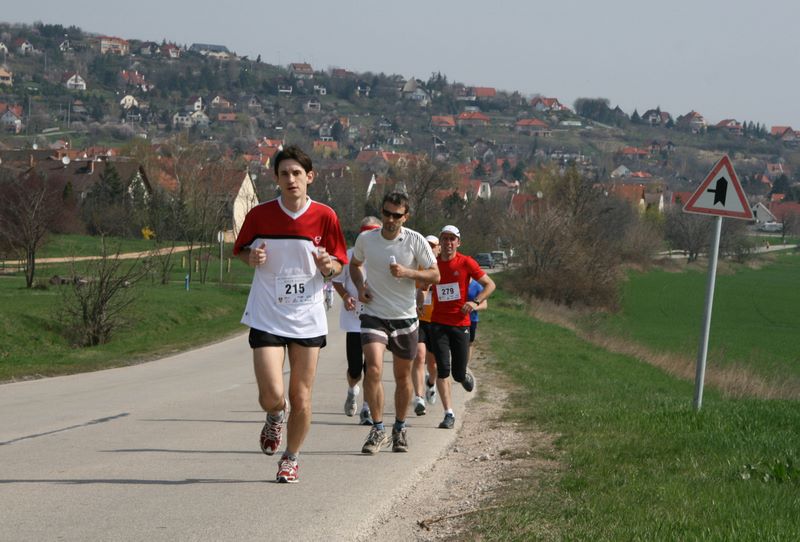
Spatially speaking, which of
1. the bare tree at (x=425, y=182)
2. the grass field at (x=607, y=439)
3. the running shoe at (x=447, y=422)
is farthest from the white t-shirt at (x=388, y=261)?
the bare tree at (x=425, y=182)

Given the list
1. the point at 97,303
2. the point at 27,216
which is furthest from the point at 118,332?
the point at 27,216

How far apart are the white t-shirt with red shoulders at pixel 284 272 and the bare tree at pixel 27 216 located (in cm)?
3566

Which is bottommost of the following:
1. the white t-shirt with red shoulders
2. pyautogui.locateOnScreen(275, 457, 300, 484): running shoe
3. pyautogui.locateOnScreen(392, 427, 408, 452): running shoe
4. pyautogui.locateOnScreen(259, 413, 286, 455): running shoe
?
pyautogui.locateOnScreen(392, 427, 408, 452): running shoe

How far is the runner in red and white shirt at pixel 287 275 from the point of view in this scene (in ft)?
25.0

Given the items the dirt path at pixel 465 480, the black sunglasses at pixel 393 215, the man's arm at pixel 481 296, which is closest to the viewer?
the dirt path at pixel 465 480

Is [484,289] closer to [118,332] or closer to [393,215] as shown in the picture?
[393,215]

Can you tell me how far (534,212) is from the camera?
6644cm

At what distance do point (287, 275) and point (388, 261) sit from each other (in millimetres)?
1959

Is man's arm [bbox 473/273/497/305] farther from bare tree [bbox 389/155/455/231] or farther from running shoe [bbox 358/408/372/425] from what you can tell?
bare tree [bbox 389/155/455/231]

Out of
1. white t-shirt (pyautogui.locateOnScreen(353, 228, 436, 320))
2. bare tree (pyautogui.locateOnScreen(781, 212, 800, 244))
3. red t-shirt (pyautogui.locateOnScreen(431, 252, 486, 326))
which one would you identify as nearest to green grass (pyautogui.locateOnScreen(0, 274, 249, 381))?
red t-shirt (pyautogui.locateOnScreen(431, 252, 486, 326))

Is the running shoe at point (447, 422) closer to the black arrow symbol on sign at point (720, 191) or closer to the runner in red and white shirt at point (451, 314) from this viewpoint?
the runner in red and white shirt at point (451, 314)

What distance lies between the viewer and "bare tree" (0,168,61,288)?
4244cm

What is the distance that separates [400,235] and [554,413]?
13.0 feet

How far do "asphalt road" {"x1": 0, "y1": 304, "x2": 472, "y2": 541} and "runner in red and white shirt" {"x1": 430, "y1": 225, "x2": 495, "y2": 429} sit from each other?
573 millimetres
